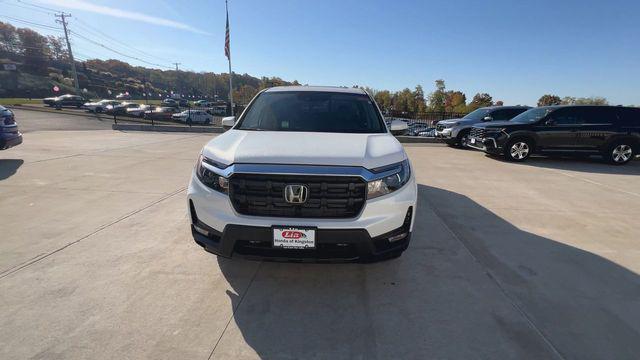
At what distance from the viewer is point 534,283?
2947mm

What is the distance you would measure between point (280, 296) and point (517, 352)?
1.71m

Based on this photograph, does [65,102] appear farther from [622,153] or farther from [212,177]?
[622,153]

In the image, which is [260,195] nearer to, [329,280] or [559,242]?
[329,280]

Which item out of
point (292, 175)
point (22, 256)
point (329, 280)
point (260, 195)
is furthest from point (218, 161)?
point (22, 256)

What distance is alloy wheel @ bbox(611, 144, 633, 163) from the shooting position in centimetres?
926

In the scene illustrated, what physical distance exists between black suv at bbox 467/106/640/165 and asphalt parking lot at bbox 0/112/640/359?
458cm

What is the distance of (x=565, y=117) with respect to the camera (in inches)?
363

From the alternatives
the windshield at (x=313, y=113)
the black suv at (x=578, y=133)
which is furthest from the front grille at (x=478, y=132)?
the windshield at (x=313, y=113)

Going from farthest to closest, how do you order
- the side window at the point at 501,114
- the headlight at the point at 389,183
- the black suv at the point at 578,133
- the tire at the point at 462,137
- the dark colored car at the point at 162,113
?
the dark colored car at the point at 162,113 < the side window at the point at 501,114 < the tire at the point at 462,137 < the black suv at the point at 578,133 < the headlight at the point at 389,183

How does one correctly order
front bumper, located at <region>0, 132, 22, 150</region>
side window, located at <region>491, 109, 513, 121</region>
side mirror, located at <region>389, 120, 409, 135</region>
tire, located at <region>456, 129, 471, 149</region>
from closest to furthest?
1. side mirror, located at <region>389, 120, 409, 135</region>
2. front bumper, located at <region>0, 132, 22, 150</region>
3. tire, located at <region>456, 129, 471, 149</region>
4. side window, located at <region>491, 109, 513, 121</region>

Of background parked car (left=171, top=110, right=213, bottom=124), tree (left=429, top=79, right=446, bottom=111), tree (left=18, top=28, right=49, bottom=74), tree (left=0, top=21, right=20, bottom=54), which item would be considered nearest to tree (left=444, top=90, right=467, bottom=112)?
tree (left=429, top=79, right=446, bottom=111)

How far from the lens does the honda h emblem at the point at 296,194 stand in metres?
2.41

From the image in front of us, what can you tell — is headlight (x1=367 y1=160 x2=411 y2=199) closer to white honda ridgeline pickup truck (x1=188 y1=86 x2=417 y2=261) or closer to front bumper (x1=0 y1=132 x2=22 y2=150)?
white honda ridgeline pickup truck (x1=188 y1=86 x2=417 y2=261)

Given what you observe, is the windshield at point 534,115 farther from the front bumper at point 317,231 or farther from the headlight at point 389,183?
the front bumper at point 317,231
